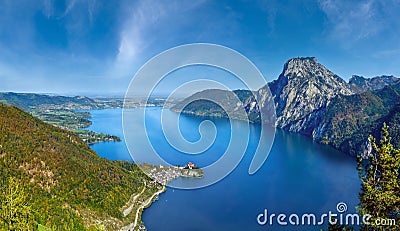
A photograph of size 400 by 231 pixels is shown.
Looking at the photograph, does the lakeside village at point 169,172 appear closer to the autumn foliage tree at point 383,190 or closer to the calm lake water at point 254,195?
the calm lake water at point 254,195

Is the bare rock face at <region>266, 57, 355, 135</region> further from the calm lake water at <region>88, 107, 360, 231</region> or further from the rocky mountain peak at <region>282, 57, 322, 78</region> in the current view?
the calm lake water at <region>88, 107, 360, 231</region>

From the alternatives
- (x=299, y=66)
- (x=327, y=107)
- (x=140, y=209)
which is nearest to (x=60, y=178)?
(x=140, y=209)

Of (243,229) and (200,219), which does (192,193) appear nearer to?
(200,219)

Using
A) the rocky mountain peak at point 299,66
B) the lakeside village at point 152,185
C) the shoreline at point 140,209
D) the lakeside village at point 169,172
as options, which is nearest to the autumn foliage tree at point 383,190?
the lakeside village at point 152,185

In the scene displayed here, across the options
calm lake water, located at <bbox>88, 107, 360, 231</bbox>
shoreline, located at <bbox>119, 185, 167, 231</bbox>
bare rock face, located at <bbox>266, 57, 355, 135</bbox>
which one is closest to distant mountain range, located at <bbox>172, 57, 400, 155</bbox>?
bare rock face, located at <bbox>266, 57, 355, 135</bbox>

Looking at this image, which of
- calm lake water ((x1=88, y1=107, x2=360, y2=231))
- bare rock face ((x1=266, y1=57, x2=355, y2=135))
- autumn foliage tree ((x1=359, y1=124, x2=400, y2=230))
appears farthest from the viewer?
bare rock face ((x1=266, y1=57, x2=355, y2=135))

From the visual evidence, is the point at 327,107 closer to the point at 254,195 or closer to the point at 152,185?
the point at 254,195
